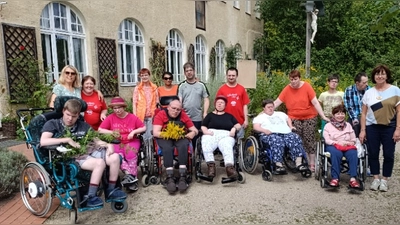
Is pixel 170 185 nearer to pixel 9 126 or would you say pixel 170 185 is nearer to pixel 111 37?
pixel 9 126

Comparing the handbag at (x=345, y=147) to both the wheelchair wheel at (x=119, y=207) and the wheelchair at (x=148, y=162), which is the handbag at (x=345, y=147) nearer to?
the wheelchair at (x=148, y=162)

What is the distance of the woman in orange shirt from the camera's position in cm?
455

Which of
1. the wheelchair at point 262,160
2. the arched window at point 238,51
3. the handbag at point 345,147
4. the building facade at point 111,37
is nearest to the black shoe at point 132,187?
the wheelchair at point 262,160

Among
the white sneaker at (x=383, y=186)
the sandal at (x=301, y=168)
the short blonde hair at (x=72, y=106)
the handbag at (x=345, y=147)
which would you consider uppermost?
the short blonde hair at (x=72, y=106)

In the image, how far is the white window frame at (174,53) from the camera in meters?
12.1

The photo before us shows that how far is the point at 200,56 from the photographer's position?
47.8 feet

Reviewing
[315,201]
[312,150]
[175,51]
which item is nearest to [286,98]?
[312,150]

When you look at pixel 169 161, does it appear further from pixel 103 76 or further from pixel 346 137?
pixel 103 76

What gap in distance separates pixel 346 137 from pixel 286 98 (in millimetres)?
985

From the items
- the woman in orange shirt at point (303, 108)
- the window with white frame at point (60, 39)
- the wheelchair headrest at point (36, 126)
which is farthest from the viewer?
the window with white frame at point (60, 39)

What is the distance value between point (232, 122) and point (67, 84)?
217 centimetres

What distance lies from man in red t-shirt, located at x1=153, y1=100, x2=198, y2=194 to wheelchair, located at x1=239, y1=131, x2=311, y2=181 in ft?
2.71

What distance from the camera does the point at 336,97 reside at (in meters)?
5.20

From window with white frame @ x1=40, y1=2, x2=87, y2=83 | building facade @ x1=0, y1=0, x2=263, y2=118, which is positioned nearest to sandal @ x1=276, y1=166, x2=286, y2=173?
building facade @ x1=0, y1=0, x2=263, y2=118
